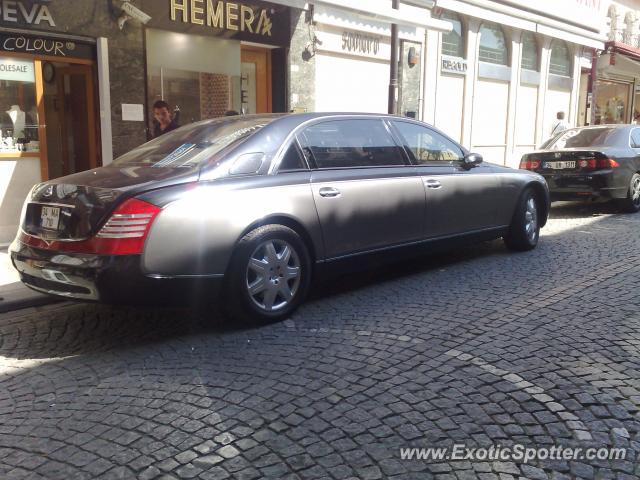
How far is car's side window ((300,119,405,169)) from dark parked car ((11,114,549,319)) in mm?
12

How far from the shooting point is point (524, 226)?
287 inches

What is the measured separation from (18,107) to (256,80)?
4.70 meters

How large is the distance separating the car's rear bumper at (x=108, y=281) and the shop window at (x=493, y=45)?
14.7 m

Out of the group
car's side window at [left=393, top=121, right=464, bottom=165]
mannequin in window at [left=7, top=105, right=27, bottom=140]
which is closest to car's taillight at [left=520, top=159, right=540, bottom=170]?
car's side window at [left=393, top=121, right=464, bottom=165]

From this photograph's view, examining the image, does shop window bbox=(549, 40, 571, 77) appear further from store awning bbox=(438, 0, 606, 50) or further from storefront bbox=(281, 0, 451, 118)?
storefront bbox=(281, 0, 451, 118)

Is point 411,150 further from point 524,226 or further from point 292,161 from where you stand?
point 524,226

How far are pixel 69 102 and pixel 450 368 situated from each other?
23.9 feet

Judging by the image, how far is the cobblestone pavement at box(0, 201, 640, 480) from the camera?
2799mm

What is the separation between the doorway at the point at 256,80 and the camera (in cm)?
1170

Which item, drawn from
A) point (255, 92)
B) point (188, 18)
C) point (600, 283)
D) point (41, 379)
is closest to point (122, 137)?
point (188, 18)

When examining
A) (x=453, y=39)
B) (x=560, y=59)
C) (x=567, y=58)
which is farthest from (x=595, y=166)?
(x=567, y=58)

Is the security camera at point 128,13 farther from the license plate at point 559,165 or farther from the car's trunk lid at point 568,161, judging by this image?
the license plate at point 559,165

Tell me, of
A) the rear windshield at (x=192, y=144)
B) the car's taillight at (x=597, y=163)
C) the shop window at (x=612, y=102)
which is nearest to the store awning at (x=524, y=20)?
the shop window at (x=612, y=102)

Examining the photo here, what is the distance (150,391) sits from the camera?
3520mm
